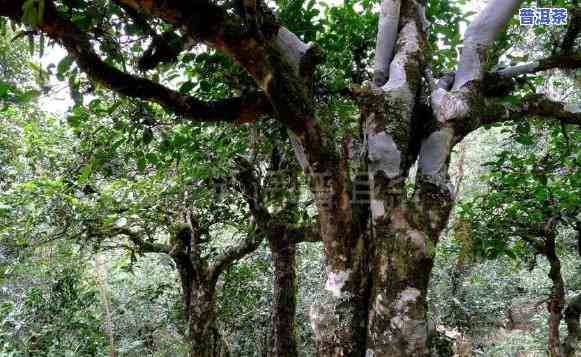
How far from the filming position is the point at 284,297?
15.9ft

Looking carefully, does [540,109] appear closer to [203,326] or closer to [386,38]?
[386,38]

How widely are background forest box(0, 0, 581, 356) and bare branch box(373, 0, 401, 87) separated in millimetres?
534

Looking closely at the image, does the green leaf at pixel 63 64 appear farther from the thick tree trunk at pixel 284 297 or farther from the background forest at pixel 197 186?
the thick tree trunk at pixel 284 297

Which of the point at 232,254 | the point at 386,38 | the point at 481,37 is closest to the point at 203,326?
the point at 232,254

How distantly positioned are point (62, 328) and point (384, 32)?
247 inches

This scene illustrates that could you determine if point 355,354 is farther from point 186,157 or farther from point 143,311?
point 143,311

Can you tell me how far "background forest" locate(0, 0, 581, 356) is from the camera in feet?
9.73

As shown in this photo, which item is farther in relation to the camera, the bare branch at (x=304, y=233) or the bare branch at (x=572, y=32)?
the bare branch at (x=304, y=233)

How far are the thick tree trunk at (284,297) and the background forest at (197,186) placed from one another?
5 centimetres

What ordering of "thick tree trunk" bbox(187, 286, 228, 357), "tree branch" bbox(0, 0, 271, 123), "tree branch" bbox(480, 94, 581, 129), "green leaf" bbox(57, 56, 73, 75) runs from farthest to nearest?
1. "thick tree trunk" bbox(187, 286, 228, 357)
2. "tree branch" bbox(480, 94, 581, 129)
3. "green leaf" bbox(57, 56, 73, 75)
4. "tree branch" bbox(0, 0, 271, 123)

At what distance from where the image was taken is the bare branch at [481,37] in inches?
90.7

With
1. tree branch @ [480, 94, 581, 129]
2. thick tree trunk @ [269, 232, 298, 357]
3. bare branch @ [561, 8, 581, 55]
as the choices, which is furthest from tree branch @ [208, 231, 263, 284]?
A: bare branch @ [561, 8, 581, 55]

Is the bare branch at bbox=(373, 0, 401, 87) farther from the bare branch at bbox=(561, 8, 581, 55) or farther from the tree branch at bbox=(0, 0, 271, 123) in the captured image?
the bare branch at bbox=(561, 8, 581, 55)

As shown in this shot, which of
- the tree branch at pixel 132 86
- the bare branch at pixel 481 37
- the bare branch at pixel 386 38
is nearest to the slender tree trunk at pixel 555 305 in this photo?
the bare branch at pixel 481 37
